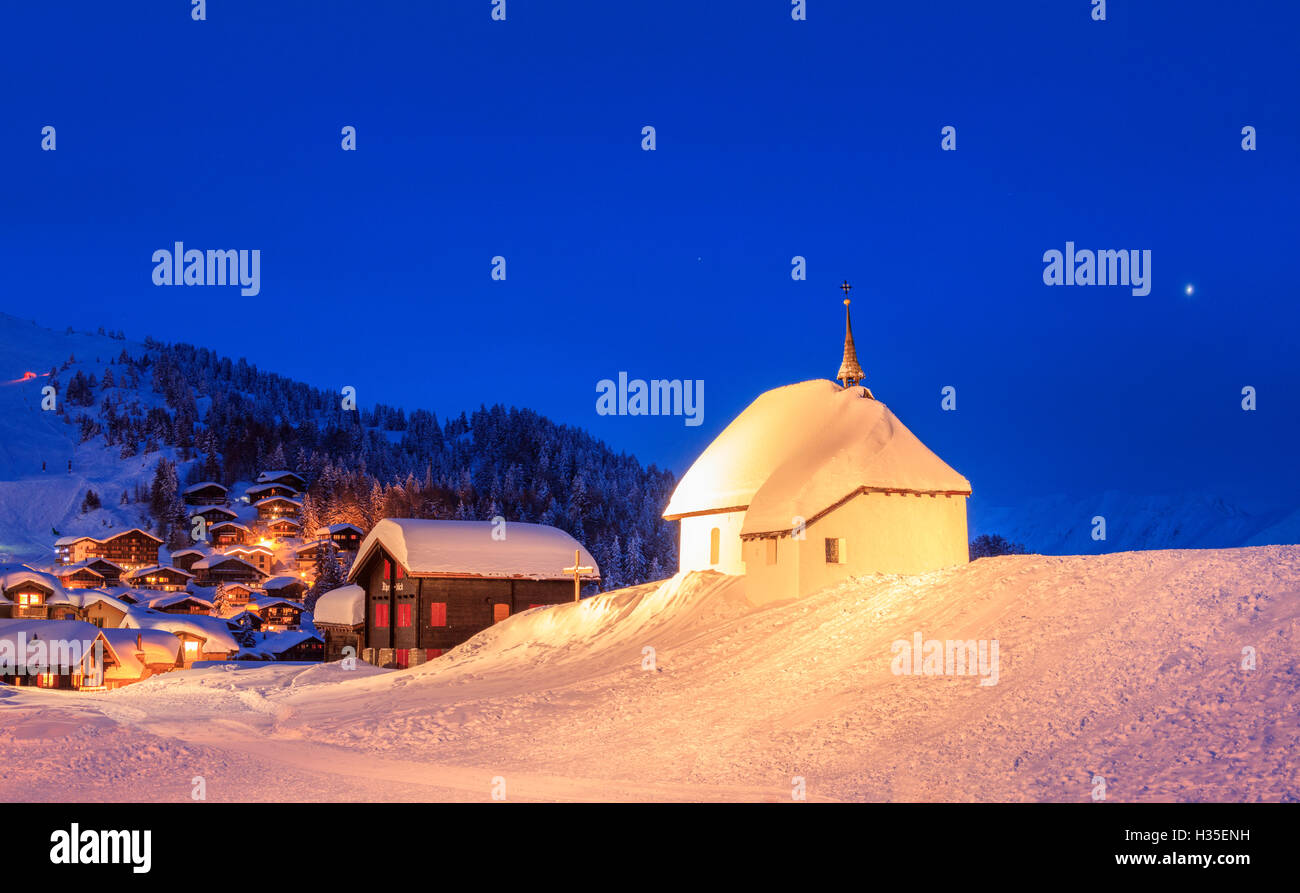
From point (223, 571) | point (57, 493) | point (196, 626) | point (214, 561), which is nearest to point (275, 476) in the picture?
point (223, 571)

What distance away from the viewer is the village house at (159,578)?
132500mm

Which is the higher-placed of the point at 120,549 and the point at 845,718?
the point at 120,549

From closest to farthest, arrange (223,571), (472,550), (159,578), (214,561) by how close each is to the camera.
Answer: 1. (472,550)
2. (159,578)
3. (214,561)
4. (223,571)

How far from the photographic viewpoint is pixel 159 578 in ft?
437

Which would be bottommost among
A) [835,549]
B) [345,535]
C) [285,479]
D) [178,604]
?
[178,604]

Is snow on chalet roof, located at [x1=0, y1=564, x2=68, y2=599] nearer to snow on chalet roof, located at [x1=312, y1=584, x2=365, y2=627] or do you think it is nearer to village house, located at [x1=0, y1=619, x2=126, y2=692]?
village house, located at [x1=0, y1=619, x2=126, y2=692]

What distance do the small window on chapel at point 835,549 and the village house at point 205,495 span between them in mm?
151360

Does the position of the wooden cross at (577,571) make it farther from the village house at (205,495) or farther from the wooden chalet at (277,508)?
the village house at (205,495)

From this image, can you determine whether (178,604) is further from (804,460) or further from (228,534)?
(804,460)

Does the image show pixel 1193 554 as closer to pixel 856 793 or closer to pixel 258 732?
pixel 856 793

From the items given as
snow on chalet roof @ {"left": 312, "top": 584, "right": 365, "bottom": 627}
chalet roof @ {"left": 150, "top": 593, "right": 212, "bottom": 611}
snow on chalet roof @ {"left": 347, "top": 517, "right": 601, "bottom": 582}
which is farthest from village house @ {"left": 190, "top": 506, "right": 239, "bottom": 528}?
snow on chalet roof @ {"left": 347, "top": 517, "right": 601, "bottom": 582}

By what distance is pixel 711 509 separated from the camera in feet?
127

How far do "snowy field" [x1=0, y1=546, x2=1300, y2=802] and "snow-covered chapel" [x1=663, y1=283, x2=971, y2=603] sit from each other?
3.02 meters

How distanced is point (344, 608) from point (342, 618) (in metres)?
0.61
